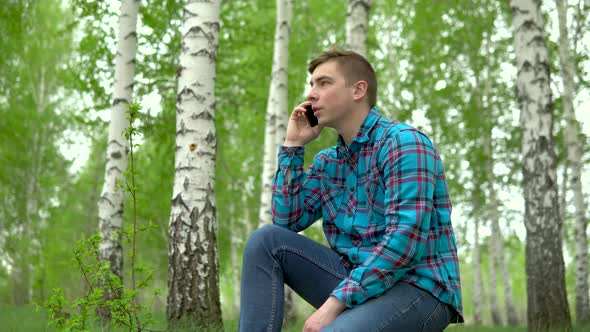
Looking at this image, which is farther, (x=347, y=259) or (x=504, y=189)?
(x=504, y=189)

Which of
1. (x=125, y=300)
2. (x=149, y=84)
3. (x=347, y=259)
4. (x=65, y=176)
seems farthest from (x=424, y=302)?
(x=65, y=176)

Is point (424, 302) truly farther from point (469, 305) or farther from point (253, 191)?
point (469, 305)

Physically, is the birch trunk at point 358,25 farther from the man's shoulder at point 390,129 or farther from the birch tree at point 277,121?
the man's shoulder at point 390,129

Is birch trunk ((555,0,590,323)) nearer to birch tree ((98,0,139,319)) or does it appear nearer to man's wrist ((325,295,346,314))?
birch tree ((98,0,139,319))

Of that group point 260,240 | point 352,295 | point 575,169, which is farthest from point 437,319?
point 575,169

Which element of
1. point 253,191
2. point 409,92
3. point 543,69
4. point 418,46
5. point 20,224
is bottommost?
point 20,224

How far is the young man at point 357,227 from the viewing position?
8.44 feet

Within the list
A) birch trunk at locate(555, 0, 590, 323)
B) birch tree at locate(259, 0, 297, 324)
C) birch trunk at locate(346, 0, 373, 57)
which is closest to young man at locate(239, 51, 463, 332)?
birch trunk at locate(346, 0, 373, 57)

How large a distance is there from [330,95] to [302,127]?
15.5 inches

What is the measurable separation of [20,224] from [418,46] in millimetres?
13945

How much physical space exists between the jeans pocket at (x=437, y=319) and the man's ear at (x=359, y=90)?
3.75 ft

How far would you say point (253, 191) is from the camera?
19.3 metres

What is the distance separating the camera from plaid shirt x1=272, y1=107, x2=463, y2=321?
258 centimetres

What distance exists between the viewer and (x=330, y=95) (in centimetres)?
305
